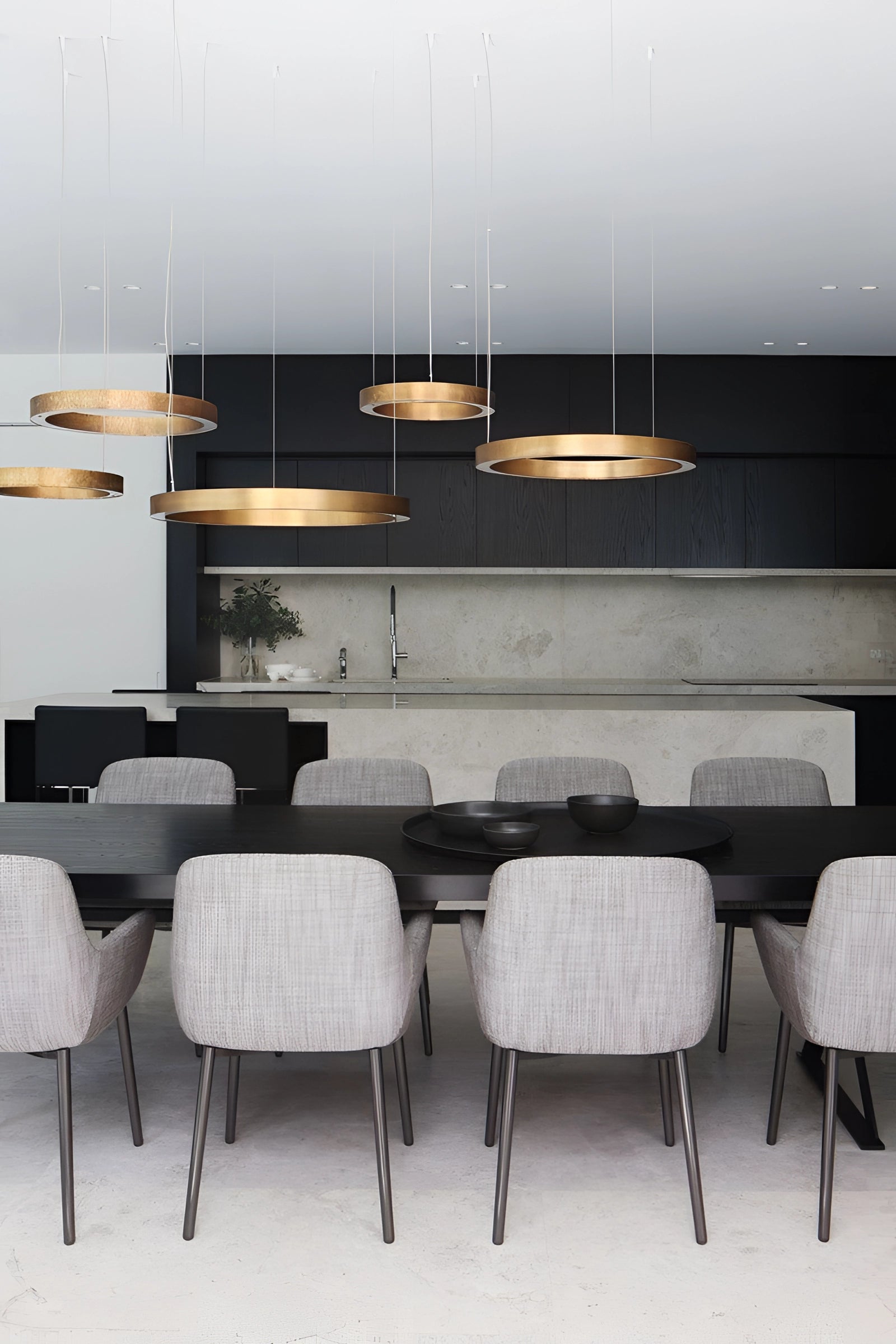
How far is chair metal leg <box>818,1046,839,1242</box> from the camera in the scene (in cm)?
235

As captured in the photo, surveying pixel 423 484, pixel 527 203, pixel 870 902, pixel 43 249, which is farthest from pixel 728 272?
pixel 870 902

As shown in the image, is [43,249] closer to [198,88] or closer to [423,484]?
[198,88]

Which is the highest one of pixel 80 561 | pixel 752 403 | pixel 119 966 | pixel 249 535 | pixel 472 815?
pixel 752 403

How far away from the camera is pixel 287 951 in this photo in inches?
91.0

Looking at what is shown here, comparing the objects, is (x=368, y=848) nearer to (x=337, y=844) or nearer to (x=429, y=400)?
(x=337, y=844)

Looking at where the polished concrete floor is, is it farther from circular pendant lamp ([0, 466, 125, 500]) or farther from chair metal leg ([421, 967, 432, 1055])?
circular pendant lamp ([0, 466, 125, 500])

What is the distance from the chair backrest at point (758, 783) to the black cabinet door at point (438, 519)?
324 cm

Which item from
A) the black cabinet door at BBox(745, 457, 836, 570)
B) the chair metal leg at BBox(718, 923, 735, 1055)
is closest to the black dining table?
the chair metal leg at BBox(718, 923, 735, 1055)

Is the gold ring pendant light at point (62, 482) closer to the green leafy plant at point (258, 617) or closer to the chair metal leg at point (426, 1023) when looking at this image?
the chair metal leg at point (426, 1023)

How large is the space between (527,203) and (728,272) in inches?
47.6

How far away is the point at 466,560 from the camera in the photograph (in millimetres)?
6797

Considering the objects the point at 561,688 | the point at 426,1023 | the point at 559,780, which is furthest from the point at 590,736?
the point at 426,1023

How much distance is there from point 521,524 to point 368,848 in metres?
4.18

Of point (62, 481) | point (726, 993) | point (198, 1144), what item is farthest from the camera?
point (726, 993)
